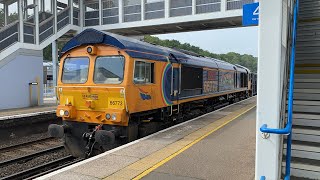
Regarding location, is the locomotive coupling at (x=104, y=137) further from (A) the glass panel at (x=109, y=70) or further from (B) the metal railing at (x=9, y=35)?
(B) the metal railing at (x=9, y=35)

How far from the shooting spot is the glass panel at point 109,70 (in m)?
8.33

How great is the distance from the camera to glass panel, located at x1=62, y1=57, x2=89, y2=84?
28.8ft

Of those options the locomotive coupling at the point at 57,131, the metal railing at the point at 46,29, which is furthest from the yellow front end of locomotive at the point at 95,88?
the metal railing at the point at 46,29

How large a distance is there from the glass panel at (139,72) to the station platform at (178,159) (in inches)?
62.7

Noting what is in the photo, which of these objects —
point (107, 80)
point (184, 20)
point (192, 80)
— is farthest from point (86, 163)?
point (184, 20)

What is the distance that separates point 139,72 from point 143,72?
0.77 feet

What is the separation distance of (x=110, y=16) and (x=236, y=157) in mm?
20161

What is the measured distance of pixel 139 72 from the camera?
8734 mm

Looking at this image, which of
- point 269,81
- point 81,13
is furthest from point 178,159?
point 81,13

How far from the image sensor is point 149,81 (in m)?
9.30

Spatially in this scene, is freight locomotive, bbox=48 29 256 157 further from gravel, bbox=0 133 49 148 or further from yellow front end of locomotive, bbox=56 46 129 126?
gravel, bbox=0 133 49 148

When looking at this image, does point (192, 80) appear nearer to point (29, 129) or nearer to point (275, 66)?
point (29, 129)

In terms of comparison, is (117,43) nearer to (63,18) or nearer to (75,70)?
(75,70)

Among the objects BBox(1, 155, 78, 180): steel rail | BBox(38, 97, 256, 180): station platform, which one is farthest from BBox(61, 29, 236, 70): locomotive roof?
BBox(1, 155, 78, 180): steel rail
